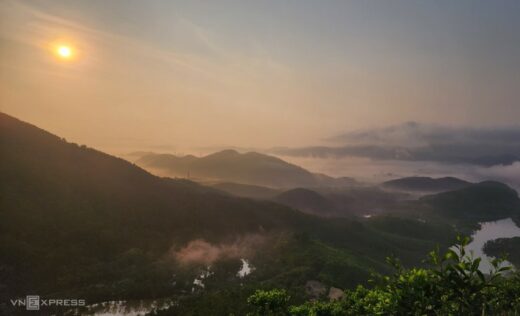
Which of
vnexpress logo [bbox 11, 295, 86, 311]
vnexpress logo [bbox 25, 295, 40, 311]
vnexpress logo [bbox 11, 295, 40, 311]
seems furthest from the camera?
vnexpress logo [bbox 11, 295, 86, 311]

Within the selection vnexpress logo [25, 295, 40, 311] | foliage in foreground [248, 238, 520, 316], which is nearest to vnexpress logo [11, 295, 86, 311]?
vnexpress logo [25, 295, 40, 311]

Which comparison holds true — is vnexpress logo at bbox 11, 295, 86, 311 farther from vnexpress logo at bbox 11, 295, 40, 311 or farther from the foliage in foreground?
the foliage in foreground

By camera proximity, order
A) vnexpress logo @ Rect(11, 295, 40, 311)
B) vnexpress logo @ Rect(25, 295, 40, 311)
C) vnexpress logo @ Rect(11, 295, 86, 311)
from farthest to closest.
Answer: vnexpress logo @ Rect(11, 295, 86, 311)
vnexpress logo @ Rect(11, 295, 40, 311)
vnexpress logo @ Rect(25, 295, 40, 311)

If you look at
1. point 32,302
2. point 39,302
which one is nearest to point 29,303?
point 32,302

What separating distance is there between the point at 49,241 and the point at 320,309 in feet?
504

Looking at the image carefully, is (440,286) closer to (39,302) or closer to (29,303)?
(29,303)

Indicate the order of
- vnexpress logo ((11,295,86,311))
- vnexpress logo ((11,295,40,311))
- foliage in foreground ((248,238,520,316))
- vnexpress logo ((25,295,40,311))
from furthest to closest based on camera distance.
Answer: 1. vnexpress logo ((11,295,86,311))
2. vnexpress logo ((11,295,40,311))
3. vnexpress logo ((25,295,40,311))
4. foliage in foreground ((248,238,520,316))

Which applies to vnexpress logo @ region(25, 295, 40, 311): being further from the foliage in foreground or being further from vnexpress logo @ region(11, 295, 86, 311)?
the foliage in foreground

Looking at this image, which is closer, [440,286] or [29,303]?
[440,286]

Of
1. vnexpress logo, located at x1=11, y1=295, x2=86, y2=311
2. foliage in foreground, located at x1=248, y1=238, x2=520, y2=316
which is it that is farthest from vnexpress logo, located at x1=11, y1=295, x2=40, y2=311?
foliage in foreground, located at x1=248, y1=238, x2=520, y2=316

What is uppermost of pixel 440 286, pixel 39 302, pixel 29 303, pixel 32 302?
pixel 440 286

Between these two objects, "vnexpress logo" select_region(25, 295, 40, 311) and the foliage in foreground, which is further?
"vnexpress logo" select_region(25, 295, 40, 311)

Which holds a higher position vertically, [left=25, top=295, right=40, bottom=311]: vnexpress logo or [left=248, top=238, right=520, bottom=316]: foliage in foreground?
[left=248, top=238, right=520, bottom=316]: foliage in foreground

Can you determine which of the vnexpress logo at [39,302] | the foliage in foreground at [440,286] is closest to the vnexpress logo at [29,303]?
the vnexpress logo at [39,302]
